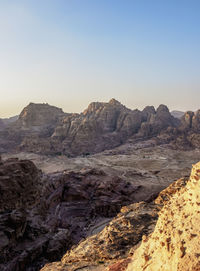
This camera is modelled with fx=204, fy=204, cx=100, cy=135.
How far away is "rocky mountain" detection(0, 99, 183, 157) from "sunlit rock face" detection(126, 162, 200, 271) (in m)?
75.0

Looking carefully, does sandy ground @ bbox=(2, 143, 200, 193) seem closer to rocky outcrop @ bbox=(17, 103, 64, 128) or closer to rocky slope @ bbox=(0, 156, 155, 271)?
rocky slope @ bbox=(0, 156, 155, 271)

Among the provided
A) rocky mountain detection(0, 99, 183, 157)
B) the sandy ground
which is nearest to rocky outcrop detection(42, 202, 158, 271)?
the sandy ground

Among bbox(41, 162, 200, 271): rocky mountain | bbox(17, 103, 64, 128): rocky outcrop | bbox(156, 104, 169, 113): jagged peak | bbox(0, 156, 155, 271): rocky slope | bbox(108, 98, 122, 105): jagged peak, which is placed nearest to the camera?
bbox(41, 162, 200, 271): rocky mountain

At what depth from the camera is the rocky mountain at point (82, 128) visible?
86.8 metres

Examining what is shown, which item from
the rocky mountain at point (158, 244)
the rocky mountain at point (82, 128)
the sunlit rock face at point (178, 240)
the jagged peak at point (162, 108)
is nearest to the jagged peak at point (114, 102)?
the rocky mountain at point (82, 128)

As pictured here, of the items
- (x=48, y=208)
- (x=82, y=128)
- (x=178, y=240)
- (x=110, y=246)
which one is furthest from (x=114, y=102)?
(x=178, y=240)

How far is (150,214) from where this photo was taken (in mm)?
13125

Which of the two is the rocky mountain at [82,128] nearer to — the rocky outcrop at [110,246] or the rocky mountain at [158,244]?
the rocky outcrop at [110,246]

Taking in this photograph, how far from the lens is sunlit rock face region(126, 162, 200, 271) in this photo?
5.00 meters

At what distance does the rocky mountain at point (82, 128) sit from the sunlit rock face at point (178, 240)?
7501 cm

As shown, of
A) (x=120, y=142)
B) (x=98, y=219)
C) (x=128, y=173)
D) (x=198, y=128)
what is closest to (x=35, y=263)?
(x=98, y=219)

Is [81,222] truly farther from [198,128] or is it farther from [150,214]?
[198,128]

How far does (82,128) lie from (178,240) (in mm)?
89419

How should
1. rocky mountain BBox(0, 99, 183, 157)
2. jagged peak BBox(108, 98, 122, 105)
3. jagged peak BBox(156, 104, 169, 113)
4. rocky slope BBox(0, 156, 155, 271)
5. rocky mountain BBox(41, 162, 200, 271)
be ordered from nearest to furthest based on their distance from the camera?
1. rocky mountain BBox(41, 162, 200, 271)
2. rocky slope BBox(0, 156, 155, 271)
3. rocky mountain BBox(0, 99, 183, 157)
4. jagged peak BBox(156, 104, 169, 113)
5. jagged peak BBox(108, 98, 122, 105)
